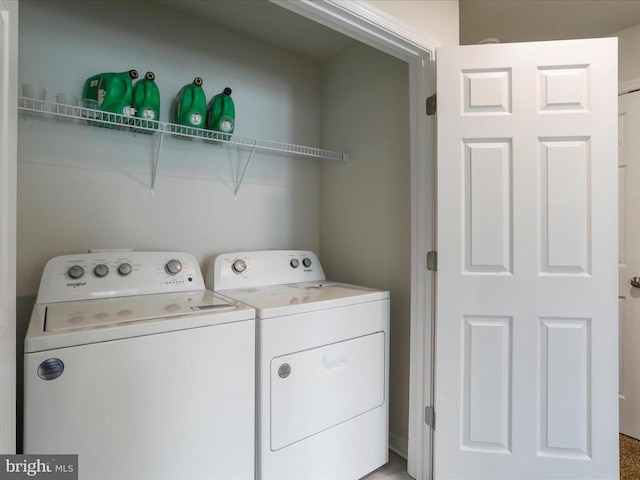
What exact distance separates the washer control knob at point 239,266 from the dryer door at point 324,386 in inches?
26.4

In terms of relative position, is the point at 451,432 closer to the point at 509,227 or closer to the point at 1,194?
the point at 509,227

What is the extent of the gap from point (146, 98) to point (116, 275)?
865mm

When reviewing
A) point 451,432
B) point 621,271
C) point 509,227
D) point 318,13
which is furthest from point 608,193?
point 318,13

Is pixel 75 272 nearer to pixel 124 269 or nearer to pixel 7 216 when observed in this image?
pixel 124 269

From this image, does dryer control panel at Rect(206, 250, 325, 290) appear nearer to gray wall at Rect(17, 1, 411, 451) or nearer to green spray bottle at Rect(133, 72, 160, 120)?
gray wall at Rect(17, 1, 411, 451)

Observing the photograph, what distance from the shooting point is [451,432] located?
1522mm

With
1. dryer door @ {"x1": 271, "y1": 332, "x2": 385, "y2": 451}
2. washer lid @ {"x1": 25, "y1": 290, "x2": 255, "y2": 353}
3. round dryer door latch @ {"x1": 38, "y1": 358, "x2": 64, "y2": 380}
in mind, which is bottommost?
dryer door @ {"x1": 271, "y1": 332, "x2": 385, "y2": 451}

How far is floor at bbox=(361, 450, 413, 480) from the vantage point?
1.69 metres

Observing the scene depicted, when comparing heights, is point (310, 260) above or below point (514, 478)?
above

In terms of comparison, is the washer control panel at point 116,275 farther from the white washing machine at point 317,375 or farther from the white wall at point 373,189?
the white wall at point 373,189

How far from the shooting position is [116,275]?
1535 mm

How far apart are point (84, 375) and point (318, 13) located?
151cm

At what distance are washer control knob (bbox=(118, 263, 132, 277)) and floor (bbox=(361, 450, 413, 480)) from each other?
153 centimetres

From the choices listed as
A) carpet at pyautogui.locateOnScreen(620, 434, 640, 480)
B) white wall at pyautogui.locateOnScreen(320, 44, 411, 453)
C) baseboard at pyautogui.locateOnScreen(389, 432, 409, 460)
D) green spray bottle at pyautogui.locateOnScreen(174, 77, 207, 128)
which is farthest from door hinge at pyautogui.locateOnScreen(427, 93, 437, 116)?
carpet at pyautogui.locateOnScreen(620, 434, 640, 480)
